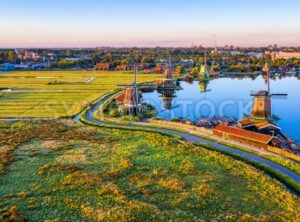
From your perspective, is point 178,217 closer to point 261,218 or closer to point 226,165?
point 261,218

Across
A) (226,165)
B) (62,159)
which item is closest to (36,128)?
(62,159)

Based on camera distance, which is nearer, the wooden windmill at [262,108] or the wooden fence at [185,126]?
the wooden fence at [185,126]

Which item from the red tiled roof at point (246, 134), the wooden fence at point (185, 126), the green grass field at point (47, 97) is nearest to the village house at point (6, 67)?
the green grass field at point (47, 97)

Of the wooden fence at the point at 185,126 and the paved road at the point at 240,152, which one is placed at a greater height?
the wooden fence at the point at 185,126

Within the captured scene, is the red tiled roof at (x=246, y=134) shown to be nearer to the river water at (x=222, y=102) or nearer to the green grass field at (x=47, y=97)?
the river water at (x=222, y=102)

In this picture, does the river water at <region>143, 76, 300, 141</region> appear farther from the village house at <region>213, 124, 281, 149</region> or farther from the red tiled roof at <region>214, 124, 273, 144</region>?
the red tiled roof at <region>214, 124, 273, 144</region>

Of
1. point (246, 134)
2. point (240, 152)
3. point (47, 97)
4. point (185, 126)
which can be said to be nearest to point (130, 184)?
point (240, 152)
